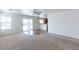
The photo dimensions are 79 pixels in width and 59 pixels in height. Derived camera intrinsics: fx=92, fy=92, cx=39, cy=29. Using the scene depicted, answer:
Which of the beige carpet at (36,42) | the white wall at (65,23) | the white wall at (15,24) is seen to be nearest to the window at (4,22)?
the white wall at (15,24)

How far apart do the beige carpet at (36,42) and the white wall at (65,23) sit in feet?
0.50

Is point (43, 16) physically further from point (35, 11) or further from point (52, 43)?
point (52, 43)

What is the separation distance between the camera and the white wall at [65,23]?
2.08 m

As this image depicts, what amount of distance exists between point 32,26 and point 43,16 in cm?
36

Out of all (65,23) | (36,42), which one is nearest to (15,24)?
(36,42)

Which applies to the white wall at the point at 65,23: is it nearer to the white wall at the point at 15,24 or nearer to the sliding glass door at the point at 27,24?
the sliding glass door at the point at 27,24

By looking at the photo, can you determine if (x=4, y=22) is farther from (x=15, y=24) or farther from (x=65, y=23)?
(x=65, y=23)

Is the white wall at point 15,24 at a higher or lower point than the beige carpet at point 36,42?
higher

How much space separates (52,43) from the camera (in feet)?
7.20

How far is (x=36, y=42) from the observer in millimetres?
2197
